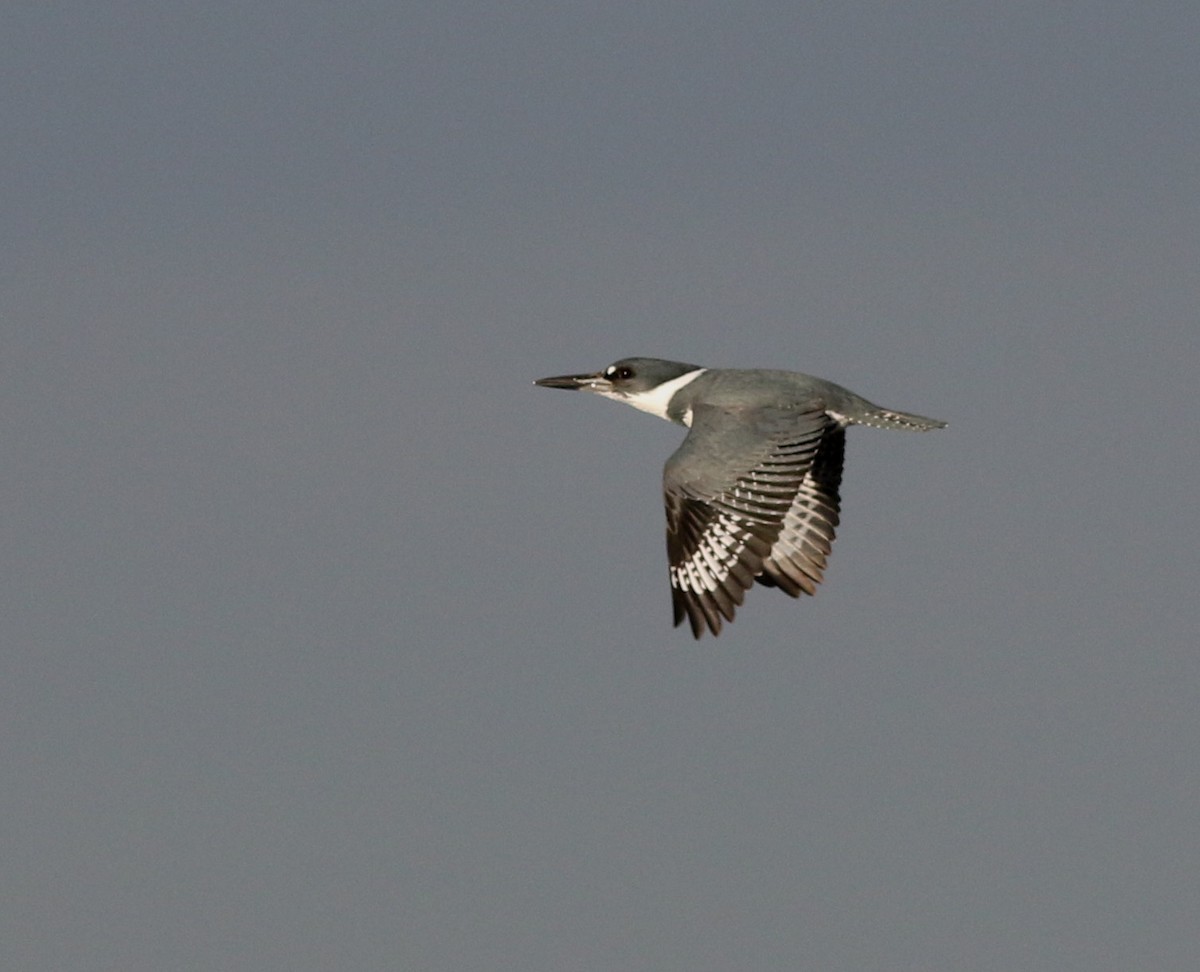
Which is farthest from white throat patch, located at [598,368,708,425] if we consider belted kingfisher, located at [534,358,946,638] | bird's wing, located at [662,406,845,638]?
bird's wing, located at [662,406,845,638]

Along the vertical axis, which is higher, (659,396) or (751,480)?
(659,396)

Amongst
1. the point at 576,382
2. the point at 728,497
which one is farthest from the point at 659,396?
the point at 728,497

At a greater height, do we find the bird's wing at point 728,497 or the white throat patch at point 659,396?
the white throat patch at point 659,396

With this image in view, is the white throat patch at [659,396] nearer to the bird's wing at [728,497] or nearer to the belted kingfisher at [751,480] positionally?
the belted kingfisher at [751,480]

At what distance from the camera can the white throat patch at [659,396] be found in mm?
23391

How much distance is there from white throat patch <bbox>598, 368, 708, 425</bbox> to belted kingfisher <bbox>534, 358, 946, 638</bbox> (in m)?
0.02

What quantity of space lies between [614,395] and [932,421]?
358cm

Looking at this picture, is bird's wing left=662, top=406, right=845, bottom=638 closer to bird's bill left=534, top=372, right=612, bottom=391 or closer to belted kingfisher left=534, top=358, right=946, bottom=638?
belted kingfisher left=534, top=358, right=946, bottom=638

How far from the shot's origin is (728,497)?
20547 millimetres

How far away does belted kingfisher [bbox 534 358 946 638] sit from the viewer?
20.4 m

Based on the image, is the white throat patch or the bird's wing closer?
the bird's wing

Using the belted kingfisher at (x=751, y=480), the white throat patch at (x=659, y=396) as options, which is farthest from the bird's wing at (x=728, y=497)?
the white throat patch at (x=659, y=396)

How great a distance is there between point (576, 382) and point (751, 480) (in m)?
4.33

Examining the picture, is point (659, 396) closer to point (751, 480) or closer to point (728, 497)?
point (751, 480)
